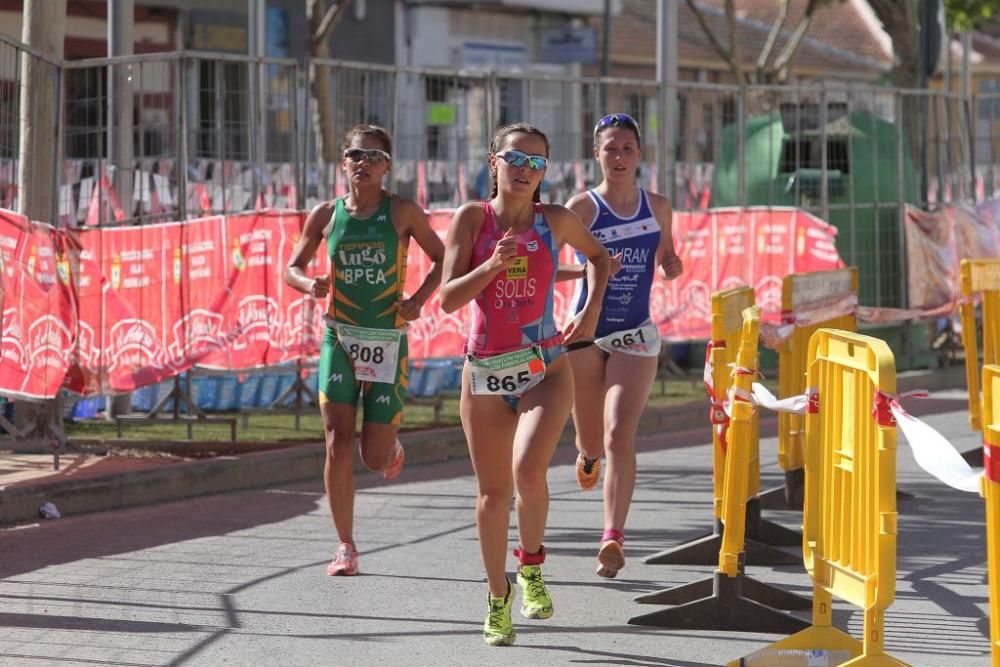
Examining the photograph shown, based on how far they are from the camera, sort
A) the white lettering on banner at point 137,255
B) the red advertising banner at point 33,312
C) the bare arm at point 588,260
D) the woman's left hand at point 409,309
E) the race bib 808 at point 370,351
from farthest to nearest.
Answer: the white lettering on banner at point 137,255 → the red advertising banner at point 33,312 → the race bib 808 at point 370,351 → the woman's left hand at point 409,309 → the bare arm at point 588,260

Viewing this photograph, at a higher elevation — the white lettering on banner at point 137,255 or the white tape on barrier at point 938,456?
the white lettering on banner at point 137,255

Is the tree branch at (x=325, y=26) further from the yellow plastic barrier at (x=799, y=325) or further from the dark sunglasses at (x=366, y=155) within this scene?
the dark sunglasses at (x=366, y=155)

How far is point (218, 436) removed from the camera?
519 inches

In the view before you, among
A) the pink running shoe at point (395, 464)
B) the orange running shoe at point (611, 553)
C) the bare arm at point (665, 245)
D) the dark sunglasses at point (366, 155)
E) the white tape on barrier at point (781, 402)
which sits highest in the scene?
the dark sunglasses at point (366, 155)

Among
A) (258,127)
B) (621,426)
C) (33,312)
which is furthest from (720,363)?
(258,127)

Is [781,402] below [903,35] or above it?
below

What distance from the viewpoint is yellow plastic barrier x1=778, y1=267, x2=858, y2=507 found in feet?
32.4

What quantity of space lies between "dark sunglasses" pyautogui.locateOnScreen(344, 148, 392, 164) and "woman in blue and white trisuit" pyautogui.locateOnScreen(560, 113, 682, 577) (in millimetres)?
1009

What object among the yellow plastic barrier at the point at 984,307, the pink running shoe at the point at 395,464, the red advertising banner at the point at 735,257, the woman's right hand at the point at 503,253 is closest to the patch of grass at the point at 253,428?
the red advertising banner at the point at 735,257

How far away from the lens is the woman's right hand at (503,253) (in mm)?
6727

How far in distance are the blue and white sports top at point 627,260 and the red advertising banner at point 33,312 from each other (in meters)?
3.60

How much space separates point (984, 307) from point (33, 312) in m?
6.15

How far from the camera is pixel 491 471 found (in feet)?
23.1

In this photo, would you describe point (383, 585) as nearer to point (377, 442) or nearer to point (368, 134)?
point (377, 442)
